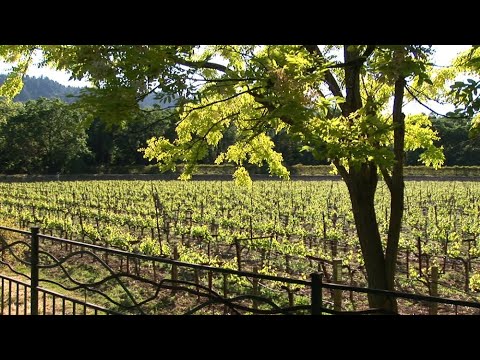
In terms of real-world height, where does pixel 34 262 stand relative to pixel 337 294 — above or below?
above

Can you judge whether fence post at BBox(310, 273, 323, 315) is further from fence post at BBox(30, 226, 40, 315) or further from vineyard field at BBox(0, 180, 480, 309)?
vineyard field at BBox(0, 180, 480, 309)

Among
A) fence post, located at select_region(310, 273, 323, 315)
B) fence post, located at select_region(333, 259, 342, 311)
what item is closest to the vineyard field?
fence post, located at select_region(333, 259, 342, 311)

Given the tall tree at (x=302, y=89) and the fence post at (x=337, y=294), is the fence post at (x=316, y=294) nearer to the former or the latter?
the tall tree at (x=302, y=89)

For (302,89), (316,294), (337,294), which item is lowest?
(337,294)

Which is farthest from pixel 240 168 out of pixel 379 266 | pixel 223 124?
pixel 379 266

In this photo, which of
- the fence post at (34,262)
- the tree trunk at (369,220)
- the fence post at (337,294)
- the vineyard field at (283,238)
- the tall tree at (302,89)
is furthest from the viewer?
the vineyard field at (283,238)

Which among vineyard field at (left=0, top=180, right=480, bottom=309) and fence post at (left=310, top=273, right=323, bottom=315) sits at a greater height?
fence post at (left=310, top=273, right=323, bottom=315)

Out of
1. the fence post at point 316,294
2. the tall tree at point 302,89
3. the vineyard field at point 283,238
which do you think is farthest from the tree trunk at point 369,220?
the fence post at point 316,294

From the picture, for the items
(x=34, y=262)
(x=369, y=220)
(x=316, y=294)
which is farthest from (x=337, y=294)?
(x=316, y=294)

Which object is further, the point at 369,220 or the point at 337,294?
the point at 337,294

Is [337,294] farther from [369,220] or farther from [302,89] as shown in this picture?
[302,89]
